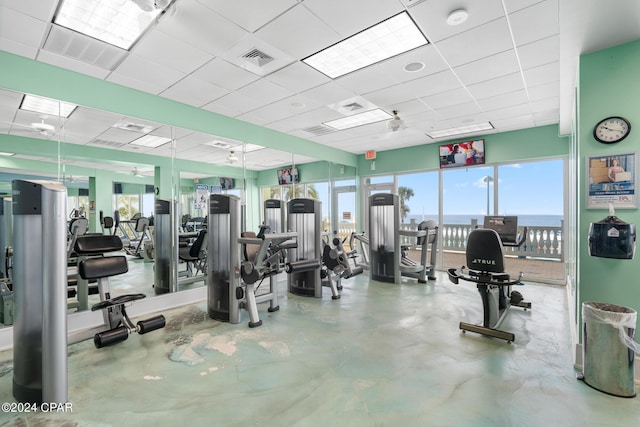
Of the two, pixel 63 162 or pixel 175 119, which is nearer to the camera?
pixel 63 162

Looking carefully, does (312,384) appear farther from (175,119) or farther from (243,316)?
(175,119)

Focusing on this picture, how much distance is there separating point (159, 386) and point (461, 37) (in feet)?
13.6

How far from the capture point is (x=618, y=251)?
236cm

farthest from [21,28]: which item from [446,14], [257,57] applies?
[446,14]

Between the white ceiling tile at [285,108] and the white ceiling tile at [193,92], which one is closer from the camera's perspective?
the white ceiling tile at [193,92]

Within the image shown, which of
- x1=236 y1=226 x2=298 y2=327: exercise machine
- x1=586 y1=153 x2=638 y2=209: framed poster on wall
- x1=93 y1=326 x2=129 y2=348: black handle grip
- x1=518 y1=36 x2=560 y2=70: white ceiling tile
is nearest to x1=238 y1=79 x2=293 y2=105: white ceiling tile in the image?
x1=236 y1=226 x2=298 y2=327: exercise machine

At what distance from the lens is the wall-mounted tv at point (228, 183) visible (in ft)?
18.5

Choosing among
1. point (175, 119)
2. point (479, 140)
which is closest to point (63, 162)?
point (175, 119)

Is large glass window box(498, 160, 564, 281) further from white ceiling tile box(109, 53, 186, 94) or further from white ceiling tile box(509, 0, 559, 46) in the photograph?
white ceiling tile box(109, 53, 186, 94)

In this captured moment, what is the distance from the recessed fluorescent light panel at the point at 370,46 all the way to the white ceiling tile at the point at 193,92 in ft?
4.91

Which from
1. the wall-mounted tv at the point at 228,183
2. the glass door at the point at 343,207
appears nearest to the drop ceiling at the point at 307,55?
the wall-mounted tv at the point at 228,183

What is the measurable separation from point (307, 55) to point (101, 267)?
3.03 m

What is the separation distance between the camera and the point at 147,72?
3.63 m

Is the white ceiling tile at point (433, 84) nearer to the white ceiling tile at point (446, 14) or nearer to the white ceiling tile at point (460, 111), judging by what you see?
the white ceiling tile at point (460, 111)
